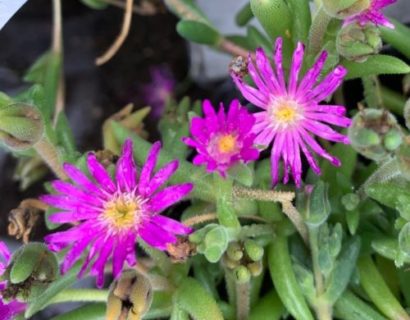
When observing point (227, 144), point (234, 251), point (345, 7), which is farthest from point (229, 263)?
point (345, 7)

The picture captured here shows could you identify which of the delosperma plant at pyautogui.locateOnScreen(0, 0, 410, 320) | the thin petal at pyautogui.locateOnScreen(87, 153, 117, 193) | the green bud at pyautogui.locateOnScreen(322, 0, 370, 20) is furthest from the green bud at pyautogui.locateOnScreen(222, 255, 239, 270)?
the green bud at pyautogui.locateOnScreen(322, 0, 370, 20)

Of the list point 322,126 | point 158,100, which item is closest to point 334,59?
point 322,126

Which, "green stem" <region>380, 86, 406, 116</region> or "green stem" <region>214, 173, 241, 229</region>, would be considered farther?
"green stem" <region>380, 86, 406, 116</region>

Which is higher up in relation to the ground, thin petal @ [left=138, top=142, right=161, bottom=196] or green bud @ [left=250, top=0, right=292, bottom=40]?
green bud @ [left=250, top=0, right=292, bottom=40]

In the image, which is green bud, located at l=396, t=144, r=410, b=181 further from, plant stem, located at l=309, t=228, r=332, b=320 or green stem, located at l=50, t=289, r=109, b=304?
green stem, located at l=50, t=289, r=109, b=304

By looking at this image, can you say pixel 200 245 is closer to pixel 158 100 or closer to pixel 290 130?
pixel 290 130

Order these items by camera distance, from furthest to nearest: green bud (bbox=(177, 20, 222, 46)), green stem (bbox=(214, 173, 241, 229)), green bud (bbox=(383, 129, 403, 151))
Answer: green bud (bbox=(177, 20, 222, 46)) < green stem (bbox=(214, 173, 241, 229)) < green bud (bbox=(383, 129, 403, 151))

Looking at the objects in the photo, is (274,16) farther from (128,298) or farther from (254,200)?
(128,298)
